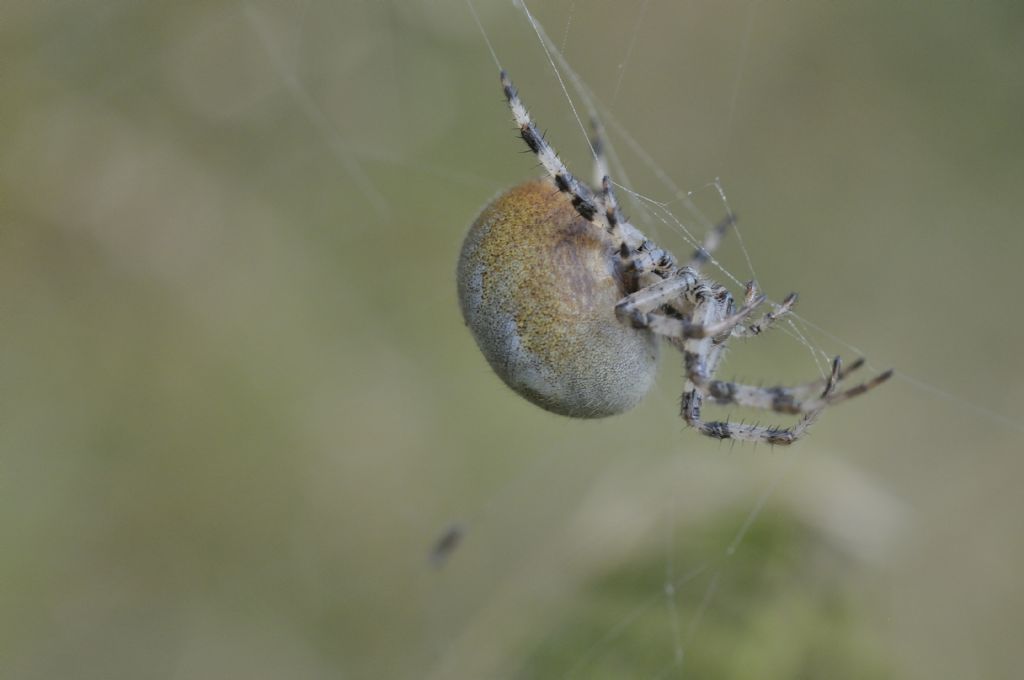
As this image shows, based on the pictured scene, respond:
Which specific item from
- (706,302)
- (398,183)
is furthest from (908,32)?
(706,302)

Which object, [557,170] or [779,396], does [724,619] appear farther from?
[557,170]

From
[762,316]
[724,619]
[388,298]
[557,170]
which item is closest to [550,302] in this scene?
[557,170]

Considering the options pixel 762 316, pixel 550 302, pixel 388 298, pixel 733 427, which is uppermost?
pixel 762 316

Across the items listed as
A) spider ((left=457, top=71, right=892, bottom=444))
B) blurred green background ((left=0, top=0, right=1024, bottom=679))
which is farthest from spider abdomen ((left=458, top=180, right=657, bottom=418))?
blurred green background ((left=0, top=0, right=1024, bottom=679))

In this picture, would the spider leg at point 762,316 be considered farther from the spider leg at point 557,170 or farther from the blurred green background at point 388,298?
the blurred green background at point 388,298

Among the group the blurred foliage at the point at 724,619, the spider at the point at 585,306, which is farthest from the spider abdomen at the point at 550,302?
the blurred foliage at the point at 724,619

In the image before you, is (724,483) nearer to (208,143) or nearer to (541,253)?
(541,253)

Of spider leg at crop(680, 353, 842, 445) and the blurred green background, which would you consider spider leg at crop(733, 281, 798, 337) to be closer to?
spider leg at crop(680, 353, 842, 445)
